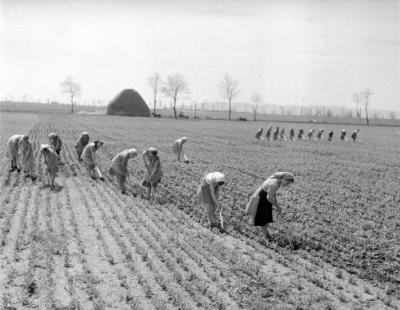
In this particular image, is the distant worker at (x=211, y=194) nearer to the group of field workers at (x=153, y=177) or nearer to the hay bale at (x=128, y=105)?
the group of field workers at (x=153, y=177)

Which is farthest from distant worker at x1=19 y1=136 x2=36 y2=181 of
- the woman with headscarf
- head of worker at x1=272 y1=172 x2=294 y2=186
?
head of worker at x1=272 y1=172 x2=294 y2=186

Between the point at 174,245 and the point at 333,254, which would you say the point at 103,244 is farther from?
the point at 333,254

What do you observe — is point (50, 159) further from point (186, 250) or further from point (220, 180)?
point (186, 250)

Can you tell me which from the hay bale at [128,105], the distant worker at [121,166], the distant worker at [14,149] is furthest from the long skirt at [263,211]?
the hay bale at [128,105]

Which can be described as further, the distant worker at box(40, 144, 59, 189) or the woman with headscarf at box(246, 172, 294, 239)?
the distant worker at box(40, 144, 59, 189)

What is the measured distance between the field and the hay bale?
70.8 m

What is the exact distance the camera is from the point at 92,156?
579 inches

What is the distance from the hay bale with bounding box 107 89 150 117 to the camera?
84.5 m

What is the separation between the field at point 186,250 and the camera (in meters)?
6.19

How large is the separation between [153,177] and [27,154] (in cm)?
486

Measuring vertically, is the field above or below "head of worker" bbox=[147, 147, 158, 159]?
below

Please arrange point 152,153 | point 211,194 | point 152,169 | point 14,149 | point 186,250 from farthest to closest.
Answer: point 14,149
point 152,169
point 152,153
point 211,194
point 186,250

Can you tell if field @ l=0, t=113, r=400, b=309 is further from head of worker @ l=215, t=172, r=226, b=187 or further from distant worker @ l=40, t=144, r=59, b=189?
head of worker @ l=215, t=172, r=226, b=187

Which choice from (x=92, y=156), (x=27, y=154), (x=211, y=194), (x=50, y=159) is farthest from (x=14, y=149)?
(x=211, y=194)
